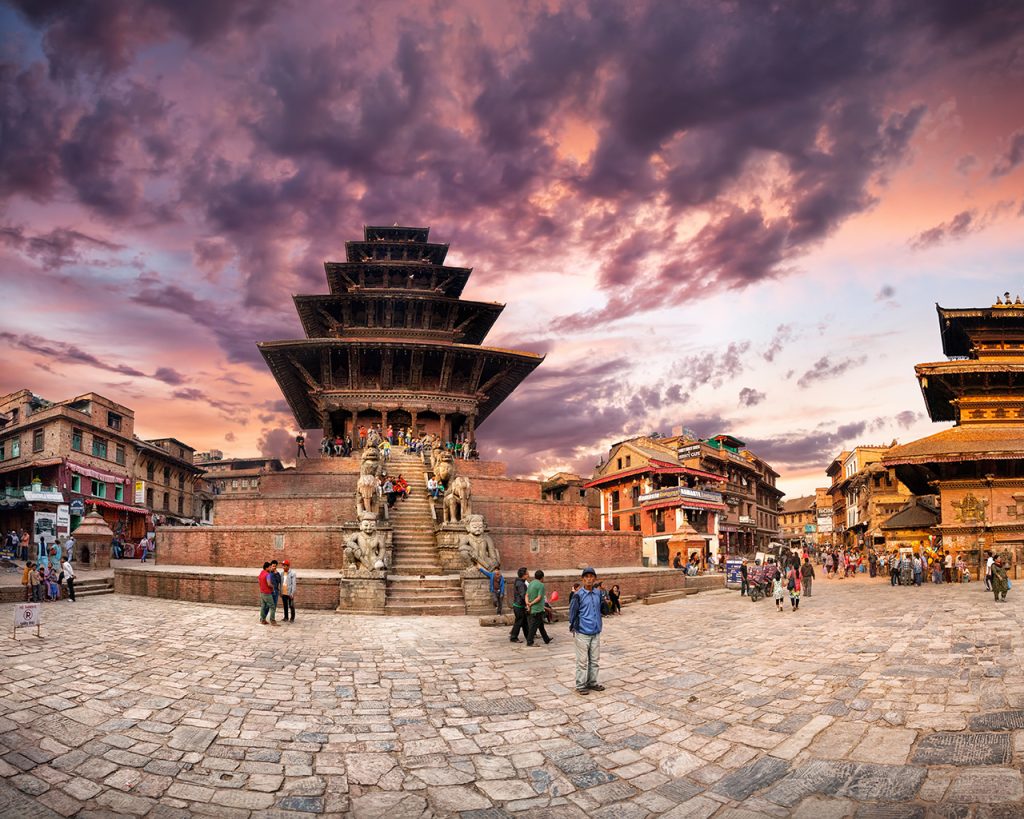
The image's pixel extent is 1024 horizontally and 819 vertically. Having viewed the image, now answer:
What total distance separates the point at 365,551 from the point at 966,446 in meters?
23.5

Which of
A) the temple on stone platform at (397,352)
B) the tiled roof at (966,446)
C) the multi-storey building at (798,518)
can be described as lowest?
the multi-storey building at (798,518)

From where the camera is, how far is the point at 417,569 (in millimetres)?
16953

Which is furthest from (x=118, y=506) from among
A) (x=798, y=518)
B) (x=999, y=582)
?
(x=798, y=518)

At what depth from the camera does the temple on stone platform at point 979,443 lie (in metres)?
23.4

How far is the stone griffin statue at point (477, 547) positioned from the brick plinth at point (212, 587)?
11.6 ft

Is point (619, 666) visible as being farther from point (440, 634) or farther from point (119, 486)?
point (119, 486)

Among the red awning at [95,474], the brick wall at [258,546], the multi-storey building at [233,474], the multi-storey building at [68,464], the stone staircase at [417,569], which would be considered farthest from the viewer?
the multi-storey building at [233,474]

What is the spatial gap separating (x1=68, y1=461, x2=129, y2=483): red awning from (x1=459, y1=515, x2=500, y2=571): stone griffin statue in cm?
3290

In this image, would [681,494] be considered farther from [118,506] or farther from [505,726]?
[118,506]

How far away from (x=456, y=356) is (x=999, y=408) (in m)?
25.7

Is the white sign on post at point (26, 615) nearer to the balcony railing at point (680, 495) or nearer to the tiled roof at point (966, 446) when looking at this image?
the tiled roof at point (966, 446)

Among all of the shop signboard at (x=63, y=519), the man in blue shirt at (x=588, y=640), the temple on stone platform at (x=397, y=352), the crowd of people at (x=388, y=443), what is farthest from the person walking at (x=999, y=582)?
the shop signboard at (x=63, y=519)

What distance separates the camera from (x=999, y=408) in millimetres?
26281

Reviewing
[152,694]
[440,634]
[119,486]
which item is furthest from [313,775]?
[119,486]
